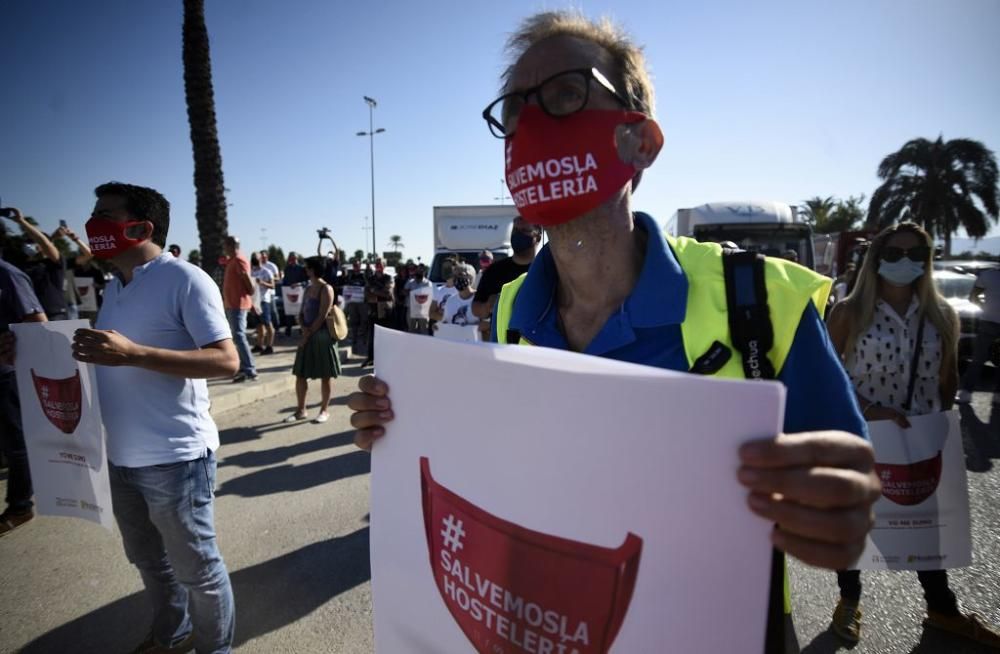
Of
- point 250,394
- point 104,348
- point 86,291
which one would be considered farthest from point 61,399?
point 86,291

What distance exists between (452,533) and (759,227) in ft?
37.6

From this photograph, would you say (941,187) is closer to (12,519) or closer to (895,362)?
(895,362)

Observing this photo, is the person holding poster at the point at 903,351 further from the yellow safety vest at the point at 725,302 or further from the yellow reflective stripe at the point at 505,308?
the yellow reflective stripe at the point at 505,308

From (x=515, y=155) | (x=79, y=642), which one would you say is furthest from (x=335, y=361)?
(x=515, y=155)

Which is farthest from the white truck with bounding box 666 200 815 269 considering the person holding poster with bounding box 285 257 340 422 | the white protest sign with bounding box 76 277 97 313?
the white protest sign with bounding box 76 277 97 313

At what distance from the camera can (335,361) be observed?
19.1ft

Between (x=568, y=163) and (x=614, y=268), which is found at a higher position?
Result: (x=568, y=163)

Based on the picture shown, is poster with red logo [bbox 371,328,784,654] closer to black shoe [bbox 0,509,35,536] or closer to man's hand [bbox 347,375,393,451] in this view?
man's hand [bbox 347,375,393,451]

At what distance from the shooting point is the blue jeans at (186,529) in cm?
196

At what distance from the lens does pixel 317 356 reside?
5660 mm

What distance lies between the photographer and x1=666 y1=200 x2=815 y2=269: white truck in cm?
1042

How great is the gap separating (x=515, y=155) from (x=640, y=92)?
0.37 m

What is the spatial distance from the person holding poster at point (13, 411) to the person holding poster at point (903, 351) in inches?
206

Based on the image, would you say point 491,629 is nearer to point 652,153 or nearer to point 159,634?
point 652,153
